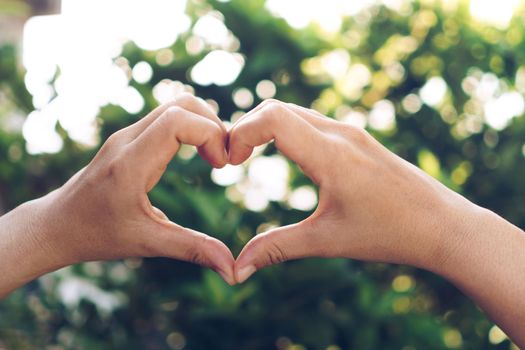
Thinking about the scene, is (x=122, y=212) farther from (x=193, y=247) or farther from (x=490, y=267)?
(x=490, y=267)

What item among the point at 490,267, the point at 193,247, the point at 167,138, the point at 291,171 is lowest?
the point at 291,171

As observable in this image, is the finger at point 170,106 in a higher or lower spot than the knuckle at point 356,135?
lower

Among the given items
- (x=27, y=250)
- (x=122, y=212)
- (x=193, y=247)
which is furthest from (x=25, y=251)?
(x=193, y=247)

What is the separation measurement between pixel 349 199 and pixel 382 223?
0.30ft

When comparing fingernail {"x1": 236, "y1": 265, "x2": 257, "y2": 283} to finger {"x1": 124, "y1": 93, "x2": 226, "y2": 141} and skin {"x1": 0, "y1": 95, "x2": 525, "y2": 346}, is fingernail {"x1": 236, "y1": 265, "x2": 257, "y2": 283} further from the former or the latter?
finger {"x1": 124, "y1": 93, "x2": 226, "y2": 141}

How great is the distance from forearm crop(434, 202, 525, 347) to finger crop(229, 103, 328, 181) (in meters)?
0.34

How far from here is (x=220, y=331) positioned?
2.23 meters

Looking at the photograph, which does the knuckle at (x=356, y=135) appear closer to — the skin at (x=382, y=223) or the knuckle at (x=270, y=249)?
the skin at (x=382, y=223)

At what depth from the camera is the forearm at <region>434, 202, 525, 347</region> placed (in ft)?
4.70

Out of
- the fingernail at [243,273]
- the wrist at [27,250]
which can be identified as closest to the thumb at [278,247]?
the fingernail at [243,273]

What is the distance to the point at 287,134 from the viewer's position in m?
1.33

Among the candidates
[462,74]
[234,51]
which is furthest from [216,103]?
[462,74]

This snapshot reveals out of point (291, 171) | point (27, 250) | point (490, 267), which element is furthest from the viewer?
point (291, 171)

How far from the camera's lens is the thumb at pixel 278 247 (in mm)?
1462
